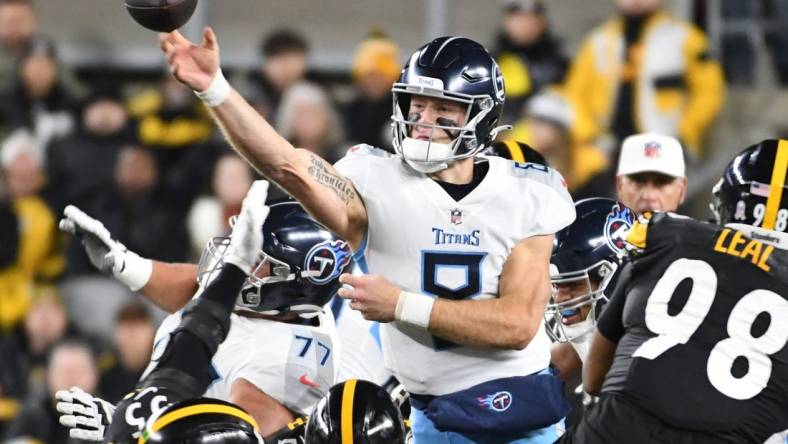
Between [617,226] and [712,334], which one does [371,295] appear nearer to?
[712,334]

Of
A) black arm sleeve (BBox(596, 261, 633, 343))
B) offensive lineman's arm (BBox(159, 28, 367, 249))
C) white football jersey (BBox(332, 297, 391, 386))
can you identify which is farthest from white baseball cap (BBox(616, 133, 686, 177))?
offensive lineman's arm (BBox(159, 28, 367, 249))

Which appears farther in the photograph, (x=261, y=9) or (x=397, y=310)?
(x=261, y=9)

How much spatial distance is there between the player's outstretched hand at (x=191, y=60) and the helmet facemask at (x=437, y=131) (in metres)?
0.73

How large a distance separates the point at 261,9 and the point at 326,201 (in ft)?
24.9

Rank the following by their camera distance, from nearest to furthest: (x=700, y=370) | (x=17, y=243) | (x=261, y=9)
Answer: (x=700, y=370), (x=17, y=243), (x=261, y=9)

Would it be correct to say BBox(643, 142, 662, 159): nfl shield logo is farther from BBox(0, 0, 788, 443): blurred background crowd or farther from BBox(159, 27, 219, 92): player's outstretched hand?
BBox(159, 27, 219, 92): player's outstretched hand

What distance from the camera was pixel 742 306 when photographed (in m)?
4.13

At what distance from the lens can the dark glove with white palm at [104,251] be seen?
197 inches

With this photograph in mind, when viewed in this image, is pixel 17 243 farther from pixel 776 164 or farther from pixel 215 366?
pixel 776 164

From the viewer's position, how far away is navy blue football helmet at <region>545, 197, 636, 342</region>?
5238 mm

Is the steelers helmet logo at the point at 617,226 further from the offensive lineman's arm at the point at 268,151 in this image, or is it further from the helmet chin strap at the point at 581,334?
the offensive lineman's arm at the point at 268,151

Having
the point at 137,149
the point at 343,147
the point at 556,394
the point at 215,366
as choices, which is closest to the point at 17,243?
the point at 137,149

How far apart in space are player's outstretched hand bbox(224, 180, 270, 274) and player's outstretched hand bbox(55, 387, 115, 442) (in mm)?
1021

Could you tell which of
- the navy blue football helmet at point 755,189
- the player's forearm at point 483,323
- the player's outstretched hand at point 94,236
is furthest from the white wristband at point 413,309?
the player's outstretched hand at point 94,236
